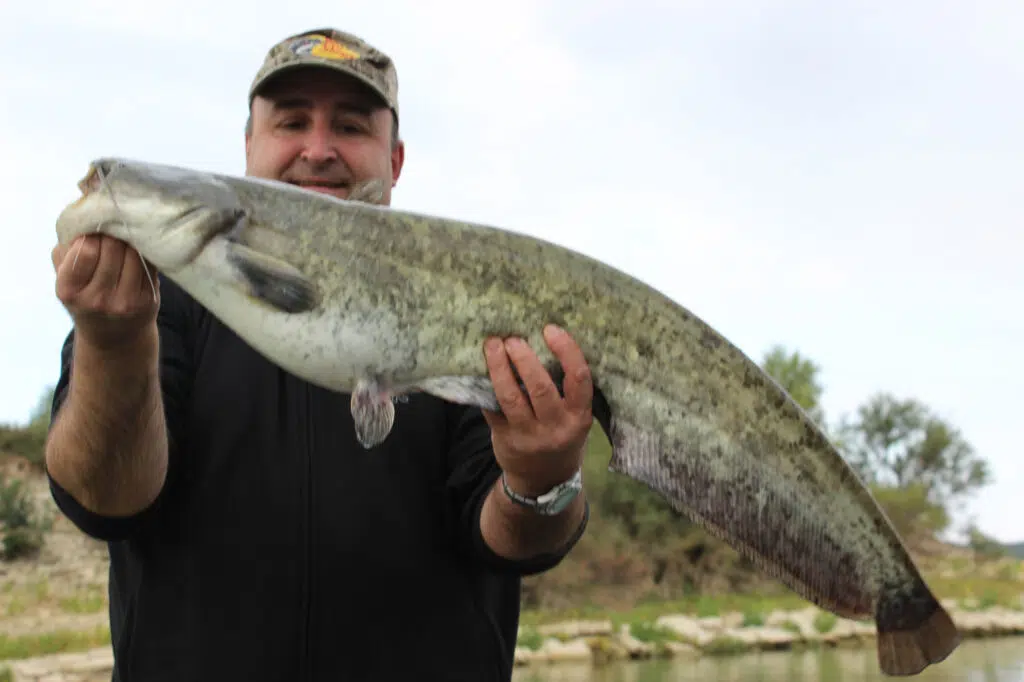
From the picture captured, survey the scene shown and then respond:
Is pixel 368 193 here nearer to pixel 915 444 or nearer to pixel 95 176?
pixel 95 176

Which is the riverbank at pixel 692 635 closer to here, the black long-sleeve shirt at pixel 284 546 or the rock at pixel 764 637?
the rock at pixel 764 637

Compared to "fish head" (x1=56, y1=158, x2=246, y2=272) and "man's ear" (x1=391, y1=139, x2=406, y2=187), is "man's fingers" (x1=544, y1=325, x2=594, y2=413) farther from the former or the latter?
"man's ear" (x1=391, y1=139, x2=406, y2=187)

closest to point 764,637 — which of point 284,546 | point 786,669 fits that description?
point 786,669

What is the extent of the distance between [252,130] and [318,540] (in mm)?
1563

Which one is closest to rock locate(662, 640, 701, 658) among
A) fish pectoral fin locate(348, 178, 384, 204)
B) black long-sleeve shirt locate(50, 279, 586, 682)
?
black long-sleeve shirt locate(50, 279, 586, 682)

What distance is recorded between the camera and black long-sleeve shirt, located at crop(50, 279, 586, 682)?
8.88 feet

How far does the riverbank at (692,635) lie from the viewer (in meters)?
17.0

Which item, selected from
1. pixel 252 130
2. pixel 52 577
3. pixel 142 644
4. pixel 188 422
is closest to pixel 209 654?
pixel 142 644

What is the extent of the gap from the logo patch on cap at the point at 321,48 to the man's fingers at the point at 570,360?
4.83 feet

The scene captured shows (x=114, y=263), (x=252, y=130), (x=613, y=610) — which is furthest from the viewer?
(x=613, y=610)

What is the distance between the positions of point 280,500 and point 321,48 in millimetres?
1579

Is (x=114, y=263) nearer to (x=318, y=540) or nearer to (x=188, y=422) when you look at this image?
(x=188, y=422)

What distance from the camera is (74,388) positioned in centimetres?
258

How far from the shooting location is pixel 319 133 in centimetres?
344
